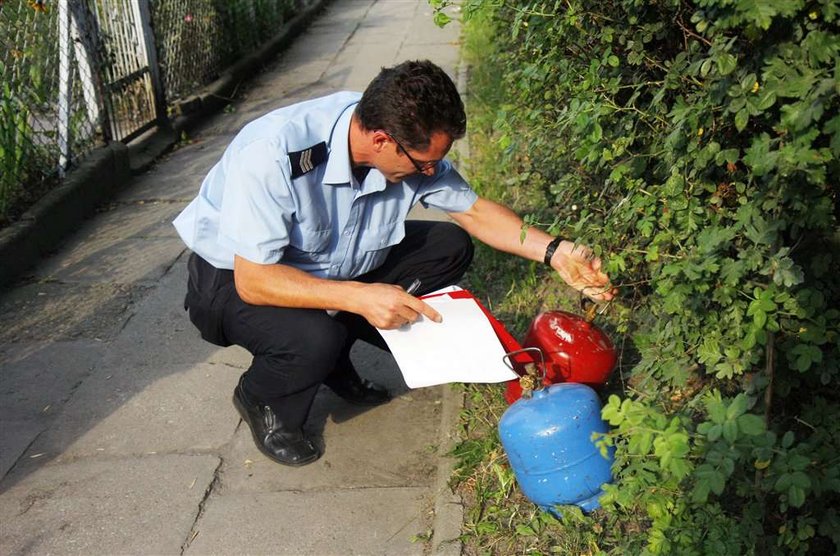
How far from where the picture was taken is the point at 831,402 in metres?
2.78

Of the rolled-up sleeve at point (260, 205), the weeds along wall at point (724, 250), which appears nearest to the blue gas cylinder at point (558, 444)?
the weeds along wall at point (724, 250)

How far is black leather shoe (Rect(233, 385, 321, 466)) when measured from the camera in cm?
375

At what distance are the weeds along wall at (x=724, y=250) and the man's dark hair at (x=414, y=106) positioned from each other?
0.21 meters

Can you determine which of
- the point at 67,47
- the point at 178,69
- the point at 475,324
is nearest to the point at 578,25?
the point at 475,324

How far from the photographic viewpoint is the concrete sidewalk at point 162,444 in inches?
135

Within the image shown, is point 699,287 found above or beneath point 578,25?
beneath

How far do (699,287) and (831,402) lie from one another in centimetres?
61

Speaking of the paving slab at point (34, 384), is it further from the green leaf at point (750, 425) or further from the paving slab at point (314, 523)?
the green leaf at point (750, 425)

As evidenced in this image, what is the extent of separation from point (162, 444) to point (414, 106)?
1.80m

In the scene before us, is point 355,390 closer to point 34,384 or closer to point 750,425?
point 34,384

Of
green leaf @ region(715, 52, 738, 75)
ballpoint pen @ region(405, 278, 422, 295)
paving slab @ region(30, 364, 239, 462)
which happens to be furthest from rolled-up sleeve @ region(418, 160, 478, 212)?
green leaf @ region(715, 52, 738, 75)

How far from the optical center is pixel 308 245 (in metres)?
3.57

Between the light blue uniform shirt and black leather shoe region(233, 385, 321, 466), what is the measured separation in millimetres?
593

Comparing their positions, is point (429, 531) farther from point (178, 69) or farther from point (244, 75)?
point (244, 75)
